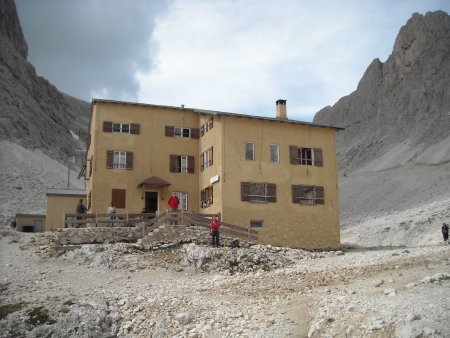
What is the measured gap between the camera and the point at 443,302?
1352 cm

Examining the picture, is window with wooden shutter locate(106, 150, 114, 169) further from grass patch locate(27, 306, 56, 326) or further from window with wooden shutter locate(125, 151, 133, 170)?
grass patch locate(27, 306, 56, 326)

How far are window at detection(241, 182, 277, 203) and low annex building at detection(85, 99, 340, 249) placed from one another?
65 millimetres

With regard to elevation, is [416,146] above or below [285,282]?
above

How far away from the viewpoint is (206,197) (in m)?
36.6

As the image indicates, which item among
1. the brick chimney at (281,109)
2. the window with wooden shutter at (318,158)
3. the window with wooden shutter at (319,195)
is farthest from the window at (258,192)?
the brick chimney at (281,109)

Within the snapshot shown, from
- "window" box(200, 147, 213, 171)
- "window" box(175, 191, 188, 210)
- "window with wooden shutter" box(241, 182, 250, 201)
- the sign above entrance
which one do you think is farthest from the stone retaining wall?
"window" box(200, 147, 213, 171)

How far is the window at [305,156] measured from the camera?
119 feet

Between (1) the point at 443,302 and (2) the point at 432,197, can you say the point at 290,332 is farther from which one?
(2) the point at 432,197

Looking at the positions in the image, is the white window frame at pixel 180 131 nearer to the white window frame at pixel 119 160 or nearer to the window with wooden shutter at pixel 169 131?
the window with wooden shutter at pixel 169 131

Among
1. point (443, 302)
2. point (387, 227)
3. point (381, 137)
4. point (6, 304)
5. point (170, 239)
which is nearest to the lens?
point (443, 302)

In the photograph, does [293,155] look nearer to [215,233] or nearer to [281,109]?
[281,109]

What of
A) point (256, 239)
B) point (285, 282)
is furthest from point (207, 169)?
point (285, 282)

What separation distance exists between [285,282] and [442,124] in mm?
89623

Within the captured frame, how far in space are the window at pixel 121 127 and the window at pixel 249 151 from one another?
26.5ft
